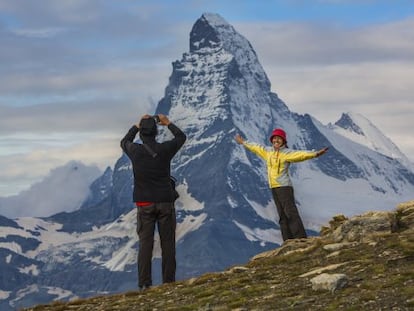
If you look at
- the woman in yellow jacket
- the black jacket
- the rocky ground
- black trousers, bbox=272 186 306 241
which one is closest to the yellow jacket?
the woman in yellow jacket

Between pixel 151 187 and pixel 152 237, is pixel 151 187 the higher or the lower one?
the higher one

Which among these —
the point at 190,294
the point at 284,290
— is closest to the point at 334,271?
the point at 284,290

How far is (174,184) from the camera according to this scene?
24516 millimetres

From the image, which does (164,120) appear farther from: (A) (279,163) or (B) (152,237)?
(A) (279,163)

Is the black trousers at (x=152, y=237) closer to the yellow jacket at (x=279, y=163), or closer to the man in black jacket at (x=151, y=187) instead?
the man in black jacket at (x=151, y=187)

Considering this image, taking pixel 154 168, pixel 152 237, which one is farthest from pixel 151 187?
pixel 152 237

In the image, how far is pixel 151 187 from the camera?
24297mm

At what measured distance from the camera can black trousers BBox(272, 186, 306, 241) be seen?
2708cm

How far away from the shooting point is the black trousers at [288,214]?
27.1 meters

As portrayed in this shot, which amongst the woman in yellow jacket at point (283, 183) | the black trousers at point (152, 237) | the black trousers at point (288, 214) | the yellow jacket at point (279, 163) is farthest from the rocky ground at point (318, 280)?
the yellow jacket at point (279, 163)

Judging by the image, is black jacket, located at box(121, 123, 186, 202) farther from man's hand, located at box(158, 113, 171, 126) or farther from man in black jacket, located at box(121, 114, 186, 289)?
man's hand, located at box(158, 113, 171, 126)

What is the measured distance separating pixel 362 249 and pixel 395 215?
3.01 m

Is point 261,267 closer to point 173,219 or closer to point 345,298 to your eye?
point 173,219

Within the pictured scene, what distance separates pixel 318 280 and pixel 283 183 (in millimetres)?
8408
